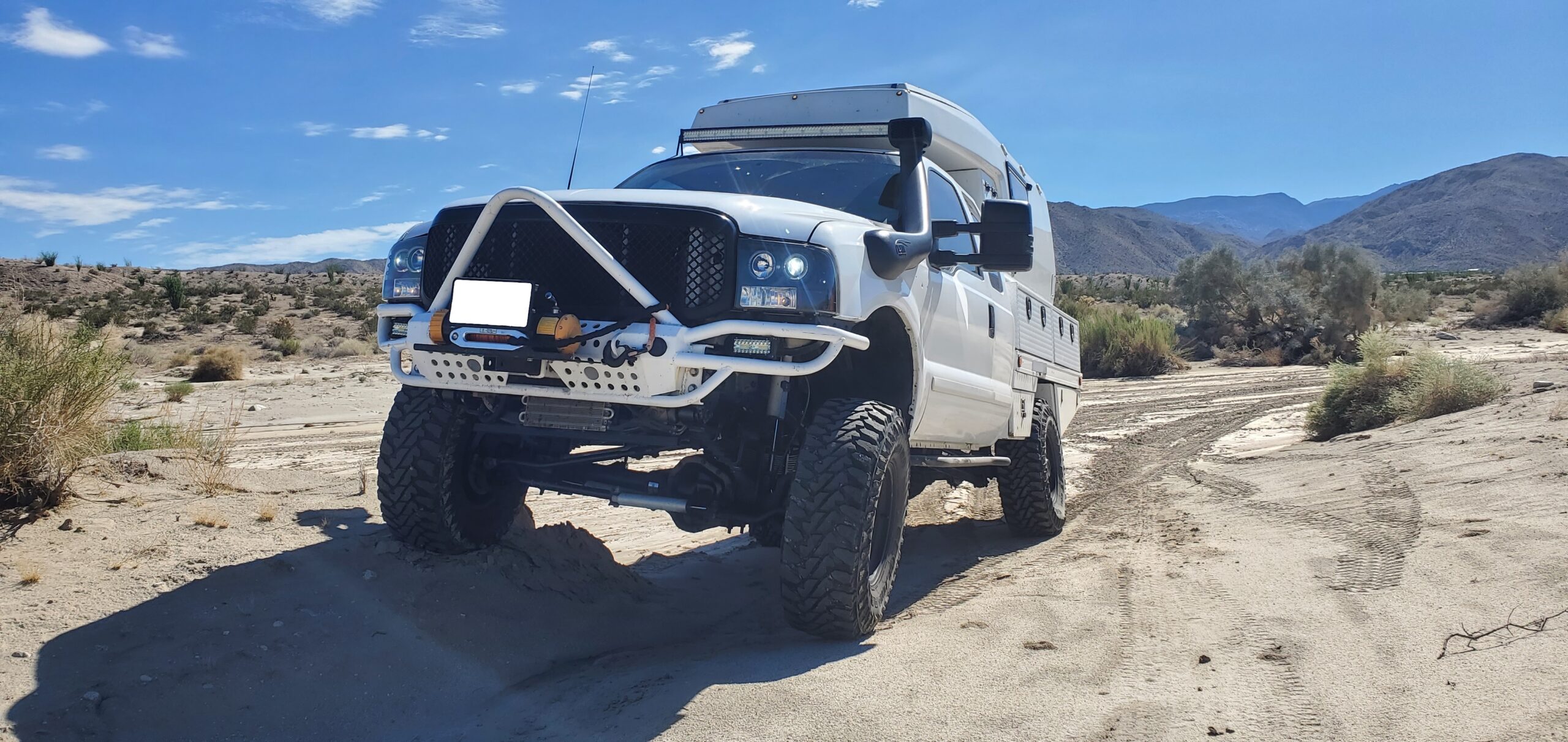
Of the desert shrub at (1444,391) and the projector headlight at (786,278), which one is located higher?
the projector headlight at (786,278)

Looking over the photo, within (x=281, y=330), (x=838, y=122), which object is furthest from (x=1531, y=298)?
(x=281, y=330)

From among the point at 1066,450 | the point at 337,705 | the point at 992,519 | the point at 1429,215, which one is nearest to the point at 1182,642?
the point at 337,705

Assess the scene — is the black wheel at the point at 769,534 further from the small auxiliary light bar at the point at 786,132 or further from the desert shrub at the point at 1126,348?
the desert shrub at the point at 1126,348

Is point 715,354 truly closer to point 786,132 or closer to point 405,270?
point 405,270

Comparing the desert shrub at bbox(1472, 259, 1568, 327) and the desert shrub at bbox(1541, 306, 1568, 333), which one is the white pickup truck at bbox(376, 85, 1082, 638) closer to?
the desert shrub at bbox(1541, 306, 1568, 333)

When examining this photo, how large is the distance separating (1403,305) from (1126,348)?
10.7 meters

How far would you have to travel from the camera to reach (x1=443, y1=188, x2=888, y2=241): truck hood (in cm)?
408

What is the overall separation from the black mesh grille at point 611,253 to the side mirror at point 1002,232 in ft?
4.31

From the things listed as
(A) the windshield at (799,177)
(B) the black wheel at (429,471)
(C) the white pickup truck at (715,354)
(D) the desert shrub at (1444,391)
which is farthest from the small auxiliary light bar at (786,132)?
(D) the desert shrub at (1444,391)

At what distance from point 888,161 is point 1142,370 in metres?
16.3

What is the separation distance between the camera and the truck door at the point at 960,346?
5.05 metres

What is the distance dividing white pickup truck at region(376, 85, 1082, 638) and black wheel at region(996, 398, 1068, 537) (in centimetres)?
129

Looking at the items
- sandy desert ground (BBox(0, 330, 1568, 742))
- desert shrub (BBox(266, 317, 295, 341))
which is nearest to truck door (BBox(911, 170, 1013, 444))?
sandy desert ground (BBox(0, 330, 1568, 742))

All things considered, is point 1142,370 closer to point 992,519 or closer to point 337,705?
point 992,519
